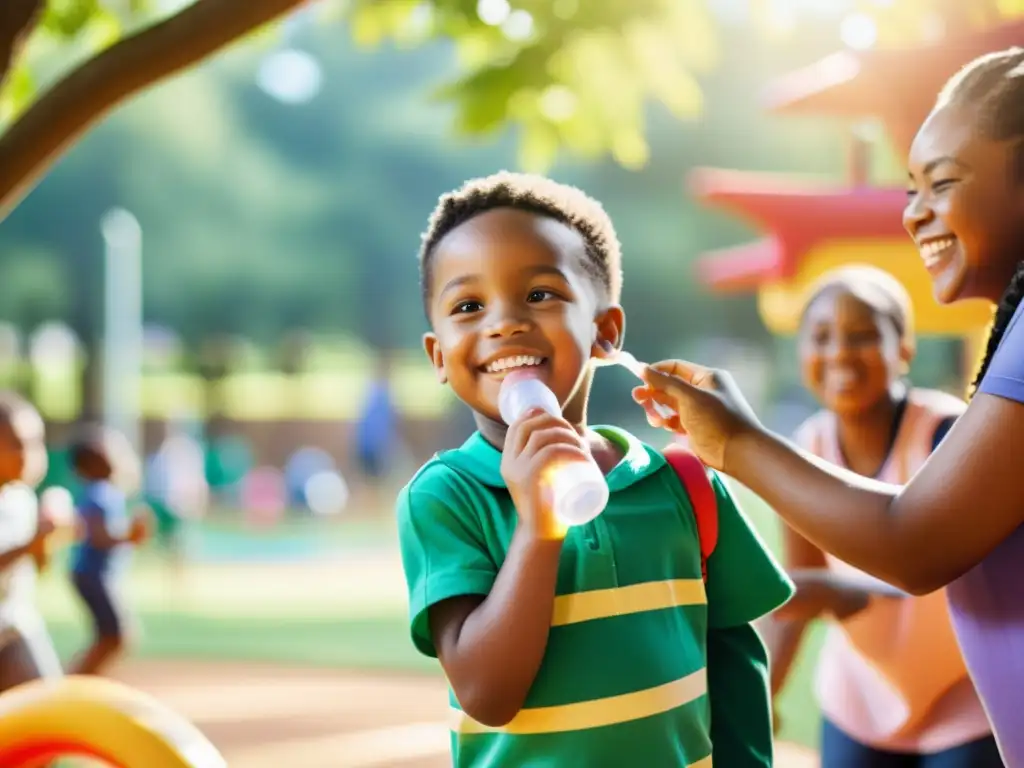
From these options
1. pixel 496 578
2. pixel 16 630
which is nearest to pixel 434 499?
pixel 496 578

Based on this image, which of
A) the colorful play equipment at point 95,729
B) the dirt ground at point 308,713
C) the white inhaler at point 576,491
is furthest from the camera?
the dirt ground at point 308,713

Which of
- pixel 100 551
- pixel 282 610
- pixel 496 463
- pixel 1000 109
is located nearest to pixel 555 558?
→ pixel 496 463

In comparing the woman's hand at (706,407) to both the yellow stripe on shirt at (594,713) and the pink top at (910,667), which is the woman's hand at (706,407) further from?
the pink top at (910,667)

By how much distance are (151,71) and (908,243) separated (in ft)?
17.7

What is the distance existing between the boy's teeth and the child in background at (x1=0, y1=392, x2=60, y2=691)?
3.02 metres

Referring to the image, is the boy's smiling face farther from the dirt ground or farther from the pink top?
the dirt ground

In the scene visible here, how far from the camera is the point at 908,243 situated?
7.42 meters

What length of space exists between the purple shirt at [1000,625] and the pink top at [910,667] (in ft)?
4.01

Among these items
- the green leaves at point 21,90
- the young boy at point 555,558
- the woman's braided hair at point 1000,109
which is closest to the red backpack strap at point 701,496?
the young boy at point 555,558

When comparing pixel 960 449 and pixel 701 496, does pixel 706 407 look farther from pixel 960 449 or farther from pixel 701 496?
pixel 960 449

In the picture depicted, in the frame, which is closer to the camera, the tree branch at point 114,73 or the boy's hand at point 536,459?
the boy's hand at point 536,459

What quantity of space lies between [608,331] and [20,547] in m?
3.00

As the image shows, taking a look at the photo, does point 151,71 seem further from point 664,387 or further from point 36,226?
point 36,226

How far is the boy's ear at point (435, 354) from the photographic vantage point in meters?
1.80
